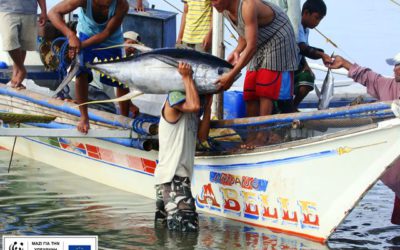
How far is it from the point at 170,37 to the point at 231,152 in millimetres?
4914

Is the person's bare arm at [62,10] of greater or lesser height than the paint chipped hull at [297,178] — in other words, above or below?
above

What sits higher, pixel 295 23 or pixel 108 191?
pixel 295 23

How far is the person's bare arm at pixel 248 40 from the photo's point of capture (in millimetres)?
7910

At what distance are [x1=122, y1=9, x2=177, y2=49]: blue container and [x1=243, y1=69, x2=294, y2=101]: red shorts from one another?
4.07 meters

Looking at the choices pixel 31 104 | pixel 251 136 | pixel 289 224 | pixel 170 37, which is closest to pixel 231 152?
pixel 251 136

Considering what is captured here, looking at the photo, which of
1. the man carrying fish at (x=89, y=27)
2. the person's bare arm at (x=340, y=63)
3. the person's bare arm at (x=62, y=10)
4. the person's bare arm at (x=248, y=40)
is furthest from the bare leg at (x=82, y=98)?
the person's bare arm at (x=340, y=63)

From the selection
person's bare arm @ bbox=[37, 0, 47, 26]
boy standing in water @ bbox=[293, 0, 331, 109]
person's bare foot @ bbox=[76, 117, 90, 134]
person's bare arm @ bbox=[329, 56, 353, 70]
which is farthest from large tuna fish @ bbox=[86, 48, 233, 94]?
person's bare arm @ bbox=[37, 0, 47, 26]

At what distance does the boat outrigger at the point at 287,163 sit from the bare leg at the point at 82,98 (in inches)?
5.8

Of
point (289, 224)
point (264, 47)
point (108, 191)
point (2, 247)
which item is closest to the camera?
point (2, 247)

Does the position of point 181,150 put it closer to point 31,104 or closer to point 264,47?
point 264,47

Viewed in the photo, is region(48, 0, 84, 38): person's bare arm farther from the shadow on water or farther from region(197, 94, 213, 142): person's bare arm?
the shadow on water

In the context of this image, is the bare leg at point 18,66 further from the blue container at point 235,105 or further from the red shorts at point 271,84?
the red shorts at point 271,84

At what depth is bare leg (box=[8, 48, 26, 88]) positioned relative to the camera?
10.4m

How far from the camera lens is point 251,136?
8180mm
